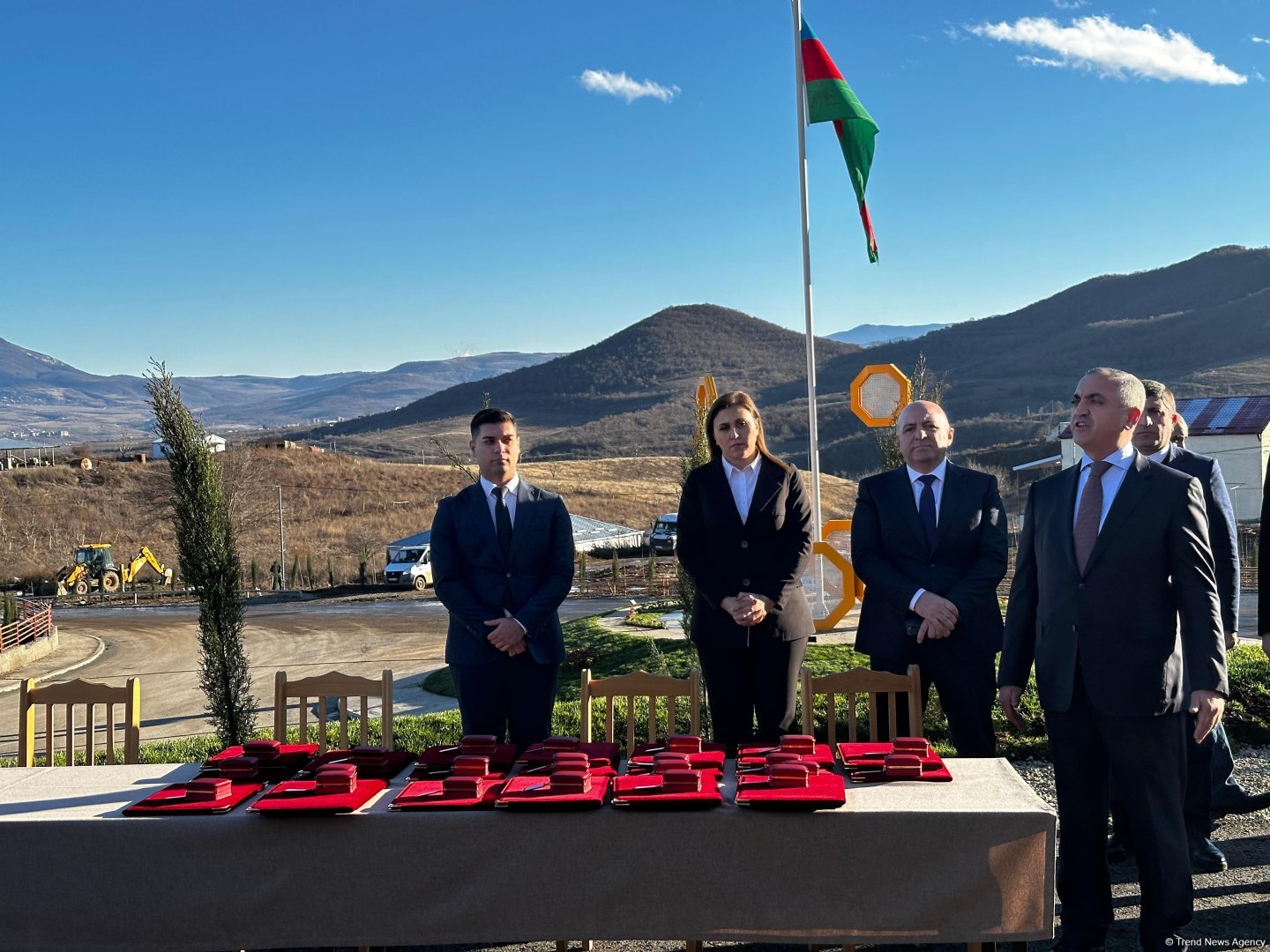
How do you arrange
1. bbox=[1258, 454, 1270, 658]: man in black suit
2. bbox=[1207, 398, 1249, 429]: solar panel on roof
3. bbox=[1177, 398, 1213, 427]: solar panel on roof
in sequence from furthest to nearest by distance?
bbox=[1177, 398, 1213, 427]: solar panel on roof → bbox=[1207, 398, 1249, 429]: solar panel on roof → bbox=[1258, 454, 1270, 658]: man in black suit

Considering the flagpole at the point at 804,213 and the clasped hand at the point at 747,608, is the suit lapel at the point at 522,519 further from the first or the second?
the flagpole at the point at 804,213

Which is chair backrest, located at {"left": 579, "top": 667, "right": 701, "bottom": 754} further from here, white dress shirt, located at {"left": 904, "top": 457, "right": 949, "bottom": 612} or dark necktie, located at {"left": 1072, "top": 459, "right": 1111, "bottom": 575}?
dark necktie, located at {"left": 1072, "top": 459, "right": 1111, "bottom": 575}

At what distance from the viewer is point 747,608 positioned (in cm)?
440

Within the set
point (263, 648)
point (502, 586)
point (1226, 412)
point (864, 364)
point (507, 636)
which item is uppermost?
point (864, 364)

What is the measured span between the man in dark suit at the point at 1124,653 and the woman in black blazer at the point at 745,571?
1125 mm

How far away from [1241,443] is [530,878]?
3036cm

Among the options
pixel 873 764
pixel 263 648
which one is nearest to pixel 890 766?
pixel 873 764

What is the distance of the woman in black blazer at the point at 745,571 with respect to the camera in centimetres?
449

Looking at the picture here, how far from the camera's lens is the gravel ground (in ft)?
12.3

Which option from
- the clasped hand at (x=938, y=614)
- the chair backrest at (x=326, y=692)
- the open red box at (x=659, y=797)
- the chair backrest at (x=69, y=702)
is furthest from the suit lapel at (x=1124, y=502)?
the chair backrest at (x=69, y=702)

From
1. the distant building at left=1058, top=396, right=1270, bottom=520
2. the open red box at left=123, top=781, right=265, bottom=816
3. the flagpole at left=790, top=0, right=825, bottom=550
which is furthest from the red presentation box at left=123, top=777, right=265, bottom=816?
the distant building at left=1058, top=396, right=1270, bottom=520

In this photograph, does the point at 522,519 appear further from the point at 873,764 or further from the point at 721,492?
the point at 873,764

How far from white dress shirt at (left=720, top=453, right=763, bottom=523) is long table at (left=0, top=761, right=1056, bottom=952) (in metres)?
1.88

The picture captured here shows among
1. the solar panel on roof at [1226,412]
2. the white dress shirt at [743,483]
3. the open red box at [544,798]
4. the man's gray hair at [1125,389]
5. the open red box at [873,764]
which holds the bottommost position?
the open red box at [873,764]
